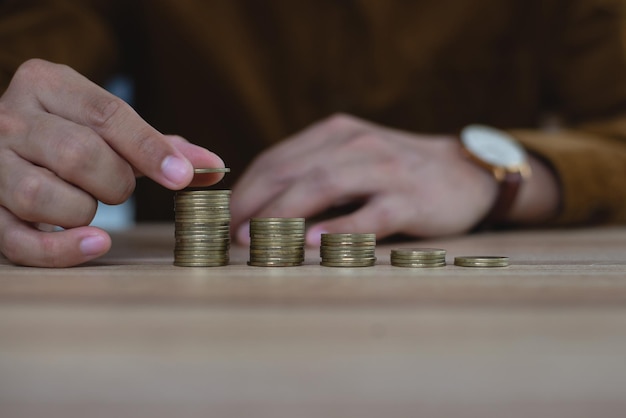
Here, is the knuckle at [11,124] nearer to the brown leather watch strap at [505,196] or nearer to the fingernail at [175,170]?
the fingernail at [175,170]

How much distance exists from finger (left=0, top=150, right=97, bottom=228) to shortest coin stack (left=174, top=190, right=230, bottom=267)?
125 mm

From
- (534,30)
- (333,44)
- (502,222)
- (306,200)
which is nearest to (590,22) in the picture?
(534,30)

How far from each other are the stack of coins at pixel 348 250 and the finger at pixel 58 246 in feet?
Answer: 0.93

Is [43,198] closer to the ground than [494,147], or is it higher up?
closer to the ground

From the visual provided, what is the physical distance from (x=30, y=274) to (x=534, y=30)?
2.13m

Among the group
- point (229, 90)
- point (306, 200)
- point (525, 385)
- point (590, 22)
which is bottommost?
point (525, 385)

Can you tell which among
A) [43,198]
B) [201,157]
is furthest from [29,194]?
[201,157]

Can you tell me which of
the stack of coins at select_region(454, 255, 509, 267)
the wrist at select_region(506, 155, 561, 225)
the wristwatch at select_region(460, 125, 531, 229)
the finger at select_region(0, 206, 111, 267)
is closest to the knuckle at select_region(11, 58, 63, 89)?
the finger at select_region(0, 206, 111, 267)

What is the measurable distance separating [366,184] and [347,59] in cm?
111

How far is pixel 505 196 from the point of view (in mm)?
1558

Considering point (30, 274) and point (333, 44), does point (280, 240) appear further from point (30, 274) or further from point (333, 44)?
point (333, 44)

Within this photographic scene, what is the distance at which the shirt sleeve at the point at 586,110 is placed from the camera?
171 cm

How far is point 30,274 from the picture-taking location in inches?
32.1

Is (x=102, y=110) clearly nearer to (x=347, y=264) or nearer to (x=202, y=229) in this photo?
(x=202, y=229)
